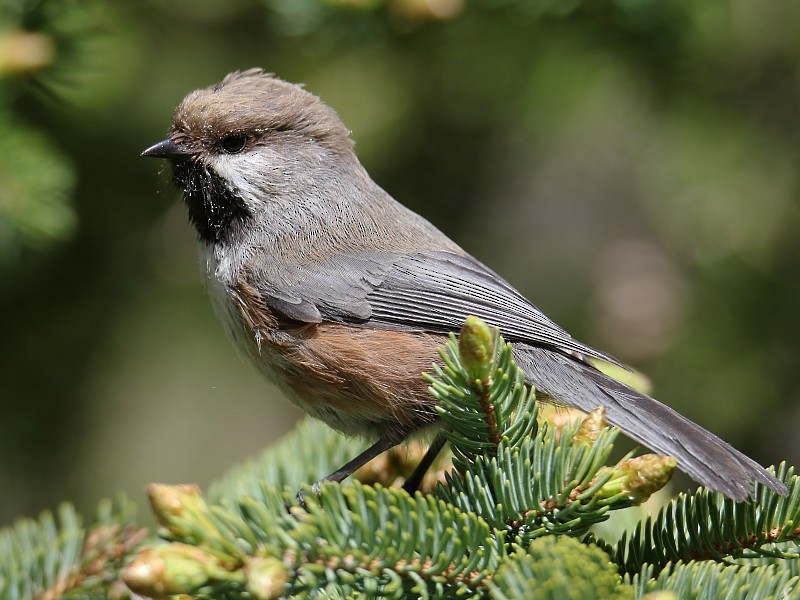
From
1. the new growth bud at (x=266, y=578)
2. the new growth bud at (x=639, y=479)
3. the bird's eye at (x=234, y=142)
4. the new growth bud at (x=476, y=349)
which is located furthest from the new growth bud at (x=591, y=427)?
the bird's eye at (x=234, y=142)

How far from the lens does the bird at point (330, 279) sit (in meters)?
2.62

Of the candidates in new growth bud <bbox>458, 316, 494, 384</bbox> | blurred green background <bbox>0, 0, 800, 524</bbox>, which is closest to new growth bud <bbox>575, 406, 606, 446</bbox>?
new growth bud <bbox>458, 316, 494, 384</bbox>

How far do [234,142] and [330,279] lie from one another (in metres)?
0.60

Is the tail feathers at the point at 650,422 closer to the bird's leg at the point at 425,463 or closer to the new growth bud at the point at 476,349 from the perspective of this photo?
the bird's leg at the point at 425,463

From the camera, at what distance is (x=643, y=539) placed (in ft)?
6.03

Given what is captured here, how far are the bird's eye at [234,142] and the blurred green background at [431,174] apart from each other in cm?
46

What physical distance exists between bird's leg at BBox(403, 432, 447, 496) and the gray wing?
36 cm

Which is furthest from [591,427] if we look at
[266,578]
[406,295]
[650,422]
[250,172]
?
[250,172]

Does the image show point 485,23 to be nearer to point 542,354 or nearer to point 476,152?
point 476,152

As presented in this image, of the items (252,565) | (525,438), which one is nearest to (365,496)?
(252,565)

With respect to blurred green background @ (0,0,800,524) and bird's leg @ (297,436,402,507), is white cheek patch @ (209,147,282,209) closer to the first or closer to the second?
blurred green background @ (0,0,800,524)

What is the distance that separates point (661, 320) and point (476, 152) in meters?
1.28

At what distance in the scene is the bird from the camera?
103 inches

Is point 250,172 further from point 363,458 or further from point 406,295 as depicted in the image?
point 363,458
